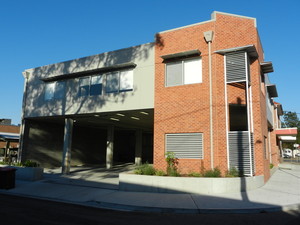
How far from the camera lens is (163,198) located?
10.6 metres

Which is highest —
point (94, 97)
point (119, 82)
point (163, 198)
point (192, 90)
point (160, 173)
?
point (119, 82)

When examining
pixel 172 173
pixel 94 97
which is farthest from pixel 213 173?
pixel 94 97

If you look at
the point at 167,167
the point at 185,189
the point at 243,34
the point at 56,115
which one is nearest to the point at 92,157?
the point at 56,115

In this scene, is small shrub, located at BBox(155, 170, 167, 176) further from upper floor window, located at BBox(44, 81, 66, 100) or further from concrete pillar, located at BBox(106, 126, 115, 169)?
concrete pillar, located at BBox(106, 126, 115, 169)

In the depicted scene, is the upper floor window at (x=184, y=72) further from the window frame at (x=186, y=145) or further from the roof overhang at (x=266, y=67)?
the roof overhang at (x=266, y=67)

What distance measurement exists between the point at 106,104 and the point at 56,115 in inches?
195

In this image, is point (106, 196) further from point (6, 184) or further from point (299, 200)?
point (299, 200)

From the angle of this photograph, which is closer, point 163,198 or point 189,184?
point 163,198

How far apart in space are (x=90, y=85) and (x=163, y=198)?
10.2 metres

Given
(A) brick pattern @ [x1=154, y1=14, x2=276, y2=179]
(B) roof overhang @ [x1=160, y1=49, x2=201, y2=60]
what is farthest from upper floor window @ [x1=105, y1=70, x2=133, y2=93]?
(B) roof overhang @ [x1=160, y1=49, x2=201, y2=60]

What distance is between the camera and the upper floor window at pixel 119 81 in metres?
16.0

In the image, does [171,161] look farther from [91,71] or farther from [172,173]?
[91,71]

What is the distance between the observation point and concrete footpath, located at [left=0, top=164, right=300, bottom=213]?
899 cm

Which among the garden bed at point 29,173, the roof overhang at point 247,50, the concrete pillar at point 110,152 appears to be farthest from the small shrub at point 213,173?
the concrete pillar at point 110,152
